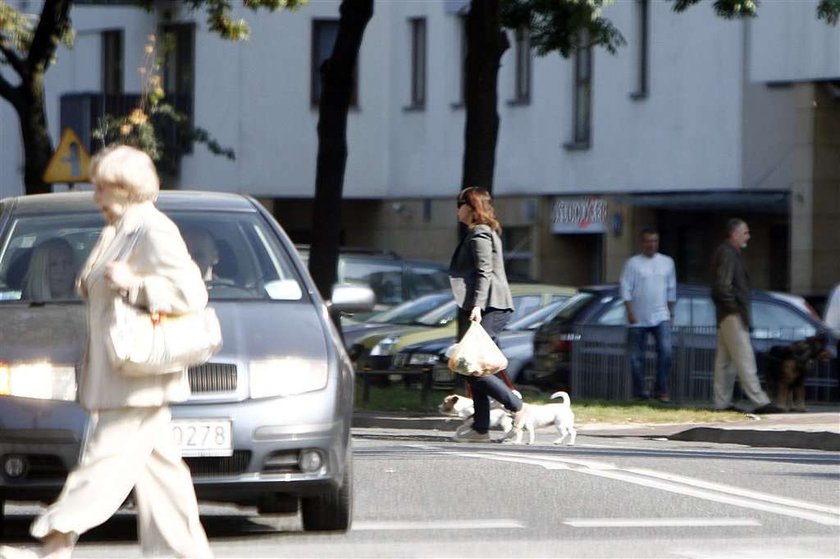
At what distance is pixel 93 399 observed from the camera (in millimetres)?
7426

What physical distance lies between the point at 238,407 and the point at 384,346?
13.5 meters

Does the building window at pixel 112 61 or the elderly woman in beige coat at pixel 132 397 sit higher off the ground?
the building window at pixel 112 61

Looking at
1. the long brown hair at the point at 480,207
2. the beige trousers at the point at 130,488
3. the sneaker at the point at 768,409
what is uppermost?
the long brown hair at the point at 480,207

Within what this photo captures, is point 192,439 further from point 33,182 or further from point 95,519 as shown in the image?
point 33,182

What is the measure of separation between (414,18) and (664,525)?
34.3 meters

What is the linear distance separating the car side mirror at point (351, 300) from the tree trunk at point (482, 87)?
900 centimetres

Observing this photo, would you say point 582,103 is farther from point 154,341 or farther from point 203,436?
point 154,341

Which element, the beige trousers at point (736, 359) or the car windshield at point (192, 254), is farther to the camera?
the beige trousers at point (736, 359)

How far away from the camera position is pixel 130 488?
7.46m

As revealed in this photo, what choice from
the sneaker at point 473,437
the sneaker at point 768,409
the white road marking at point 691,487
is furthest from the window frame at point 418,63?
the white road marking at point 691,487

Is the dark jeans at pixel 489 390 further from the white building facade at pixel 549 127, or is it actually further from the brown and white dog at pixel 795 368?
the white building facade at pixel 549 127

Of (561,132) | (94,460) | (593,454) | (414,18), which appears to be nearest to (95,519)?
(94,460)

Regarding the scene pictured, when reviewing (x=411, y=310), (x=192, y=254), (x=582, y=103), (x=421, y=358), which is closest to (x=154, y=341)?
(x=192, y=254)

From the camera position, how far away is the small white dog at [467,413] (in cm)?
1602
